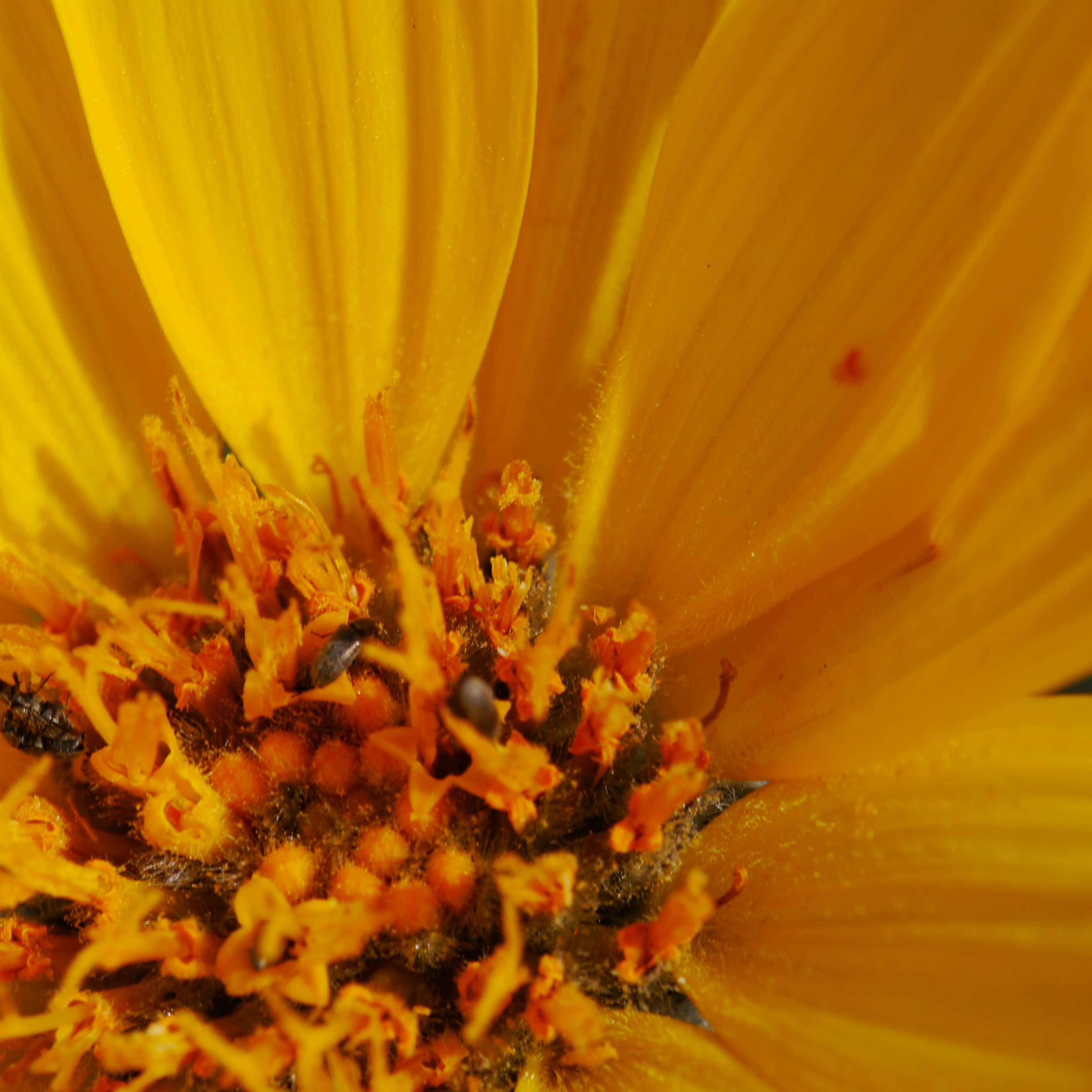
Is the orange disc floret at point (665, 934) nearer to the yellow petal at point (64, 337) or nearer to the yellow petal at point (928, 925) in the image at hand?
the yellow petal at point (928, 925)

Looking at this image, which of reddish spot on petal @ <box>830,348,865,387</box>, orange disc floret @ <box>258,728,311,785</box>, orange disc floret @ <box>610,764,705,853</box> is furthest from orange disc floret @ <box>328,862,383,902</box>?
reddish spot on petal @ <box>830,348,865,387</box>

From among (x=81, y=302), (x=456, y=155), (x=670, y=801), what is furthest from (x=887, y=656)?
(x=81, y=302)

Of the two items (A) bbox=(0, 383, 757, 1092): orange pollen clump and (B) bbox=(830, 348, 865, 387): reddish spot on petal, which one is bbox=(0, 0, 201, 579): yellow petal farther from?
(B) bbox=(830, 348, 865, 387): reddish spot on petal

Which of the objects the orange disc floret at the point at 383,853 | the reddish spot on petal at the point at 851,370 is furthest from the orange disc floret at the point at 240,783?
the reddish spot on petal at the point at 851,370

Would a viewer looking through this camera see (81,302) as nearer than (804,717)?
No

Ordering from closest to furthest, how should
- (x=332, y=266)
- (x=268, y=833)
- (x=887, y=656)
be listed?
(x=887, y=656) < (x=268, y=833) < (x=332, y=266)

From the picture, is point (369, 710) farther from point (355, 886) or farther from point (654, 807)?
point (654, 807)

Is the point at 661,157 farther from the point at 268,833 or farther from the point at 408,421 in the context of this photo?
the point at 268,833
